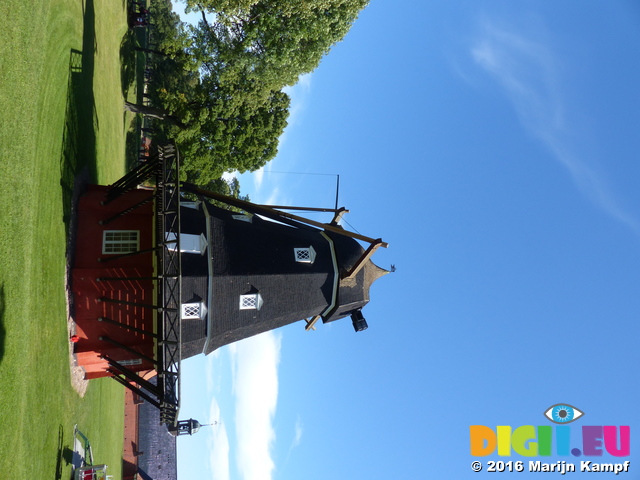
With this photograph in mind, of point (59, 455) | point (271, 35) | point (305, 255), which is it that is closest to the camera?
point (59, 455)

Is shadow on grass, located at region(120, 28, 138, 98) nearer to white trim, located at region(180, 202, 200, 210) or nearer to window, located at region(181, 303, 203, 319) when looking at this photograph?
white trim, located at region(180, 202, 200, 210)

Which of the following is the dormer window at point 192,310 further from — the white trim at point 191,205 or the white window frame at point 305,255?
the white window frame at point 305,255

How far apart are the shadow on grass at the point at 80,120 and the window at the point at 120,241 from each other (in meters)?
1.63

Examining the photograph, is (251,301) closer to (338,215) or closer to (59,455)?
(338,215)

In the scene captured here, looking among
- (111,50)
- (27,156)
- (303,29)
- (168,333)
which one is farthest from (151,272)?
(111,50)

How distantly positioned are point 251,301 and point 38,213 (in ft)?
30.4

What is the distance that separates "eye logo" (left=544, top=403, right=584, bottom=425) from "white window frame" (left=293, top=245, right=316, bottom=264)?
46.6 ft

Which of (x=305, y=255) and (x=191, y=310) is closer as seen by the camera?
(x=191, y=310)

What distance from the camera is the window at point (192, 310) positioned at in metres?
19.0

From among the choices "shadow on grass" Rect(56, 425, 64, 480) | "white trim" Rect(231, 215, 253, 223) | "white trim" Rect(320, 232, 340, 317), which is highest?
"white trim" Rect(231, 215, 253, 223)

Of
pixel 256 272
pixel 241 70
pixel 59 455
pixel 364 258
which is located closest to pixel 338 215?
pixel 364 258

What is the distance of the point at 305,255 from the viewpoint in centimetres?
2208

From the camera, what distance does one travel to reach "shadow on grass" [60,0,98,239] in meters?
20.4

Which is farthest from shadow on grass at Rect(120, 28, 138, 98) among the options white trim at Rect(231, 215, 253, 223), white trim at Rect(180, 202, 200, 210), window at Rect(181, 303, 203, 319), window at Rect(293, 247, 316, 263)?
window at Rect(181, 303, 203, 319)
